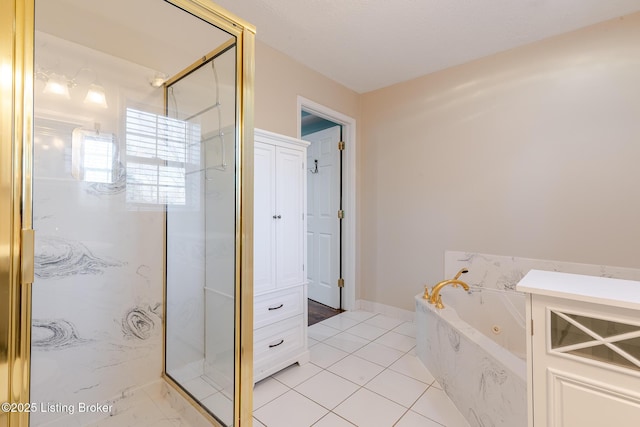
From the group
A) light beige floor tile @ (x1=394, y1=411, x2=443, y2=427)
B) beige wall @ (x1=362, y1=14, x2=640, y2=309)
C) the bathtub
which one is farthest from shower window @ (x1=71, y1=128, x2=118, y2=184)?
beige wall @ (x1=362, y1=14, x2=640, y2=309)

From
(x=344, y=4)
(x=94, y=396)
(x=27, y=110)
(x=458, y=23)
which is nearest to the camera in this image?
(x=27, y=110)

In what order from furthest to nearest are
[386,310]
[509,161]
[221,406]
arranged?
[386,310] → [509,161] → [221,406]

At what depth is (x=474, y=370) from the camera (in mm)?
1476

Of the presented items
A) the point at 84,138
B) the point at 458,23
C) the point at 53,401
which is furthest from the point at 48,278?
the point at 458,23

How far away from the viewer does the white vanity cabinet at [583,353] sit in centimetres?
77

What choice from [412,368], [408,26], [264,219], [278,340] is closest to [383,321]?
[412,368]

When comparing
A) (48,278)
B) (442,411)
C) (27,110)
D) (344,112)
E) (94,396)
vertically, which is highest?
(344,112)

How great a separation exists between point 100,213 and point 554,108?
319 cm

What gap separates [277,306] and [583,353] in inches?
62.5

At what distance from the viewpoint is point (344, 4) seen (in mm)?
1840

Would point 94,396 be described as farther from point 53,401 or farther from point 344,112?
point 344,112

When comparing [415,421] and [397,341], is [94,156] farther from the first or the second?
[397,341]

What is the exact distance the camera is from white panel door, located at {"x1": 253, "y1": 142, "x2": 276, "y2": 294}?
1.87m

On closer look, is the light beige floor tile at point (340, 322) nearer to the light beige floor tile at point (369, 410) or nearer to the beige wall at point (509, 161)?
the beige wall at point (509, 161)
